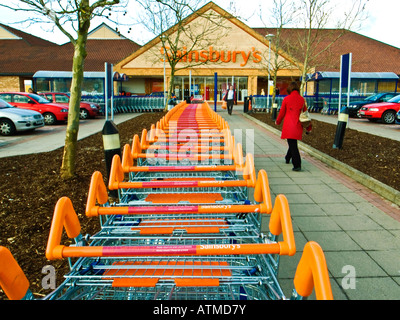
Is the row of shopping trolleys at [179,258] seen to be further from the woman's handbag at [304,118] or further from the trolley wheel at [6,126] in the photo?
the trolley wheel at [6,126]

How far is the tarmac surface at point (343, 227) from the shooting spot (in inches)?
134

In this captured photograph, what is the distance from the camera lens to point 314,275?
171 cm

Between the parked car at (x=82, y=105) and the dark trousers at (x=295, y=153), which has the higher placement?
the parked car at (x=82, y=105)

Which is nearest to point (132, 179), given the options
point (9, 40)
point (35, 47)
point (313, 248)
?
point (313, 248)

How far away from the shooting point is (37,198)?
5.61 metres

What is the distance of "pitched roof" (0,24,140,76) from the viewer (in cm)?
3741

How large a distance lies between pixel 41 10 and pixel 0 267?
232 inches

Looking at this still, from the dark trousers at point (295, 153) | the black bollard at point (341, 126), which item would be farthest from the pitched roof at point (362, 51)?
the dark trousers at point (295, 153)

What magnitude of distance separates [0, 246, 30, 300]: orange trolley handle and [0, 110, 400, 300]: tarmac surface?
7.49 ft

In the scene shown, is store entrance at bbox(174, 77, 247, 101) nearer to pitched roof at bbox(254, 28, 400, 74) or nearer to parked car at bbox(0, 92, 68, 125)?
pitched roof at bbox(254, 28, 400, 74)

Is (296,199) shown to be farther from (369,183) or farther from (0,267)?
(0,267)

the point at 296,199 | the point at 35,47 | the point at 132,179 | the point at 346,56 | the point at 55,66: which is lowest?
the point at 296,199

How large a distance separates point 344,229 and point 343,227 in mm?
73

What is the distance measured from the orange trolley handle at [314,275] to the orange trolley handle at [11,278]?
4.84ft
